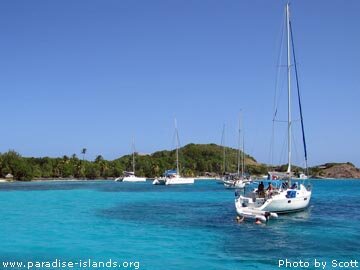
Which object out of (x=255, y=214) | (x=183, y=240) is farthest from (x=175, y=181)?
(x=183, y=240)

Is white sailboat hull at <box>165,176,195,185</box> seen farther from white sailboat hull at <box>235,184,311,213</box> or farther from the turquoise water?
white sailboat hull at <box>235,184,311,213</box>

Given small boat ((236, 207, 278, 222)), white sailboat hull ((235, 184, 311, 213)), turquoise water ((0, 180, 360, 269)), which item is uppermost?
white sailboat hull ((235, 184, 311, 213))

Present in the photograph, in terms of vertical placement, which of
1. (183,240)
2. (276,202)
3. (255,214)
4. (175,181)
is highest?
(175,181)

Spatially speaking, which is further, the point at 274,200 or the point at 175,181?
the point at 175,181

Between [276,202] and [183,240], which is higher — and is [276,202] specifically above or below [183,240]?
above

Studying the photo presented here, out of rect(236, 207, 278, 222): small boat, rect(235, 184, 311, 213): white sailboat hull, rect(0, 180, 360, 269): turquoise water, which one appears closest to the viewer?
rect(0, 180, 360, 269): turquoise water

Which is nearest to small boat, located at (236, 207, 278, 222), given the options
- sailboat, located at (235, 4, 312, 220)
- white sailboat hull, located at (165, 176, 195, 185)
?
sailboat, located at (235, 4, 312, 220)

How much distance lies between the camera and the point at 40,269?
19.7 m

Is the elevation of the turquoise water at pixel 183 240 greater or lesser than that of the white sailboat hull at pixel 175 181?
lesser

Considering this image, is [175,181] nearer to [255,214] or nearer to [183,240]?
[255,214]

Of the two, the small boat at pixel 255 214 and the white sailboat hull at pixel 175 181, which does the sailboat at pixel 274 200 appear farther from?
the white sailboat hull at pixel 175 181

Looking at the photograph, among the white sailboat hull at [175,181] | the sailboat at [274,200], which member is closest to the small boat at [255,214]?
the sailboat at [274,200]

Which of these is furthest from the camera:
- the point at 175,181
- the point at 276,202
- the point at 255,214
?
the point at 175,181

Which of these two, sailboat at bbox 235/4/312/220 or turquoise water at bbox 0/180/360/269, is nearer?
turquoise water at bbox 0/180/360/269
